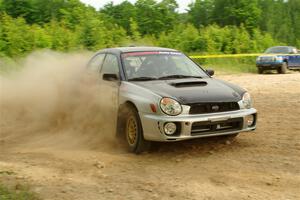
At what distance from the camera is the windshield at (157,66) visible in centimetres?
724

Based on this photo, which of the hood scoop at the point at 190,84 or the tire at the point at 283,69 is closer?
the hood scoop at the point at 190,84

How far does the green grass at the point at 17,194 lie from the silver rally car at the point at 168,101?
6.86ft

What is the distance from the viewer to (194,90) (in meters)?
6.55

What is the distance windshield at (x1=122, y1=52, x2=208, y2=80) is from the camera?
724 centimetres

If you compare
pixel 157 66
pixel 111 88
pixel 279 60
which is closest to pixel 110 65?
pixel 111 88

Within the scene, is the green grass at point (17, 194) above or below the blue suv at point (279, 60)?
below

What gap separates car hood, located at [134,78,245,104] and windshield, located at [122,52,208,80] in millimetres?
280

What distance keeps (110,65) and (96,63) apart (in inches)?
24.8

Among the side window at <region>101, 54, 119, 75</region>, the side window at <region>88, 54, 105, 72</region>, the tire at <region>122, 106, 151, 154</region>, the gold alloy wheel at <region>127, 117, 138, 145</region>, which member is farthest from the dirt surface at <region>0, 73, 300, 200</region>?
the side window at <region>88, 54, 105, 72</region>

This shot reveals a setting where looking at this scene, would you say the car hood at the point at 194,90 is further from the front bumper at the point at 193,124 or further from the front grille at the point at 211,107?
the front bumper at the point at 193,124

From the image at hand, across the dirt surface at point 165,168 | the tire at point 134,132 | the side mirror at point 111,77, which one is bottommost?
the dirt surface at point 165,168

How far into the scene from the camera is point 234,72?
24562 mm

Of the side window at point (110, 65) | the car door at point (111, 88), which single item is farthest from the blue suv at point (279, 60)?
the car door at point (111, 88)

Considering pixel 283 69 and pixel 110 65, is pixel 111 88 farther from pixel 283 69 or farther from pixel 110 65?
pixel 283 69
